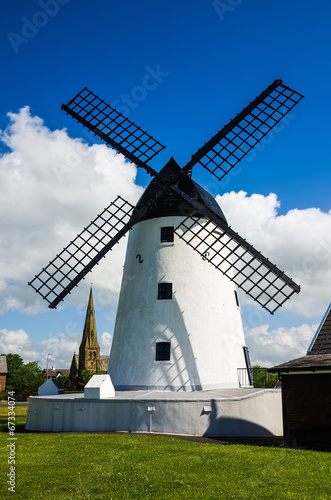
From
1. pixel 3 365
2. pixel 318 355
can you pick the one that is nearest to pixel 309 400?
pixel 318 355

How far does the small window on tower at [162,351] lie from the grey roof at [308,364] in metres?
5.93

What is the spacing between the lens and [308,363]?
1230 centimetres

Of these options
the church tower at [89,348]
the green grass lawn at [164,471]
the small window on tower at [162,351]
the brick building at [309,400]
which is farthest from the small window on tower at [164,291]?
the church tower at [89,348]

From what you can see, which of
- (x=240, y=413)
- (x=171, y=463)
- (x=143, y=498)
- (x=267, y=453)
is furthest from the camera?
(x=240, y=413)

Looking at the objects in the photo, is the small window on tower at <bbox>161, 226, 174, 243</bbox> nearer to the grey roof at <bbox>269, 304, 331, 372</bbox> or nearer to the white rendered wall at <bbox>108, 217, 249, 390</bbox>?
the white rendered wall at <bbox>108, 217, 249, 390</bbox>

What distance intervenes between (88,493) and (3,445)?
21.5ft

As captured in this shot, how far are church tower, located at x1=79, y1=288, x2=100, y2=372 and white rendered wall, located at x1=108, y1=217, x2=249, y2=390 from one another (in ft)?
243

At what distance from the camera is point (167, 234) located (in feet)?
66.2

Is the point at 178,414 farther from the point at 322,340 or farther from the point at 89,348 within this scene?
the point at 89,348

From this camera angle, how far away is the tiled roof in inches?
515

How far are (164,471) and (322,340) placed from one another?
6770 mm

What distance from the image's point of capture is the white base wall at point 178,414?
49.3 feet

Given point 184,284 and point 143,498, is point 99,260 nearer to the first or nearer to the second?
point 184,284

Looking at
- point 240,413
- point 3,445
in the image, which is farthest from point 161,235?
point 3,445
